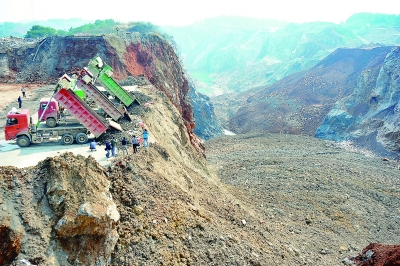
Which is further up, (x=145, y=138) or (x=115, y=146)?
(x=145, y=138)

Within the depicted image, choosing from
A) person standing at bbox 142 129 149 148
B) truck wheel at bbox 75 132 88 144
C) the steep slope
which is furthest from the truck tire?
the steep slope

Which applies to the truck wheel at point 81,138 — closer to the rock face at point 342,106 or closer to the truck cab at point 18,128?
the truck cab at point 18,128

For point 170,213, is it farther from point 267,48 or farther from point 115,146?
point 267,48

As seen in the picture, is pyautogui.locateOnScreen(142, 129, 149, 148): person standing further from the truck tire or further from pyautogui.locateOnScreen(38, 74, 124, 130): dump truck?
the truck tire

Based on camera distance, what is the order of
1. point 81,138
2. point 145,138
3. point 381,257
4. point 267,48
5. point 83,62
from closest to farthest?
point 381,257, point 145,138, point 81,138, point 83,62, point 267,48

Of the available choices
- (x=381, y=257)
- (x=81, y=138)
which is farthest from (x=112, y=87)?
(x=381, y=257)

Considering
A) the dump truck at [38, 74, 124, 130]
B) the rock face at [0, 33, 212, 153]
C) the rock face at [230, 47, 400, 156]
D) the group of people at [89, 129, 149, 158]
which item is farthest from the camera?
the rock face at [230, 47, 400, 156]
